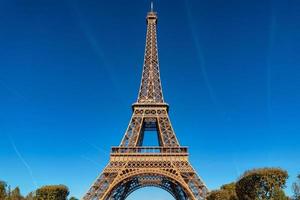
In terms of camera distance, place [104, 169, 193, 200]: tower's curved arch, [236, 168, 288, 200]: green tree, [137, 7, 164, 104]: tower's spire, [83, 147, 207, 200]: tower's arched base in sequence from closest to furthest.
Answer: [236, 168, 288, 200]: green tree → [83, 147, 207, 200]: tower's arched base → [104, 169, 193, 200]: tower's curved arch → [137, 7, 164, 104]: tower's spire

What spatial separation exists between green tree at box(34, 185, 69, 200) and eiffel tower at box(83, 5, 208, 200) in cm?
345

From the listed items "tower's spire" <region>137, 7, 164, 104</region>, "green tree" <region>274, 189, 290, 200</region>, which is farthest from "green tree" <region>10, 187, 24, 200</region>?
"green tree" <region>274, 189, 290, 200</region>

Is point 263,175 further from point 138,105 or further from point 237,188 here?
point 138,105

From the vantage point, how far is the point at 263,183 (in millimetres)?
34375

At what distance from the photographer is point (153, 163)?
4903 cm

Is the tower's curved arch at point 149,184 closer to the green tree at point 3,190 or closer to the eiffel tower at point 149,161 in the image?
the eiffel tower at point 149,161

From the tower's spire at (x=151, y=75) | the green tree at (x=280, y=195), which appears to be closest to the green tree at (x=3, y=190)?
the tower's spire at (x=151, y=75)

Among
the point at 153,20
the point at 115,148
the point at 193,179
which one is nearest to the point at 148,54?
the point at 153,20

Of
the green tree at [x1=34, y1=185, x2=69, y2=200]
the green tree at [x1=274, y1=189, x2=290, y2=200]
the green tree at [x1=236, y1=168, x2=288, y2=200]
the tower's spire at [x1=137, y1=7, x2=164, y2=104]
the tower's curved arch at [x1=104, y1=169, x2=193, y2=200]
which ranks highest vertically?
the tower's spire at [x1=137, y1=7, x2=164, y2=104]

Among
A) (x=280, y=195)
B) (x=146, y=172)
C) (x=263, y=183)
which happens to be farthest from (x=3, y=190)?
(x=280, y=195)

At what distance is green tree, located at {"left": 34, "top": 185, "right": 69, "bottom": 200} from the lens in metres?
43.1

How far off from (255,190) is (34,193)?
2652 cm

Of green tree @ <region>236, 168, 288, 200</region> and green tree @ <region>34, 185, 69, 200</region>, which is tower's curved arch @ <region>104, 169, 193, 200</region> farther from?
green tree @ <region>236, 168, 288, 200</region>

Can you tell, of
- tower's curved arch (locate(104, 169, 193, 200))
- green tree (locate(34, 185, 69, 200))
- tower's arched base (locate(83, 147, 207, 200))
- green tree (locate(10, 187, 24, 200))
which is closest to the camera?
green tree (locate(10, 187, 24, 200))
